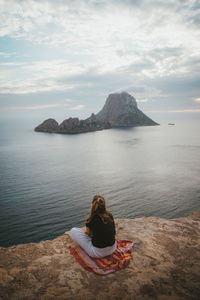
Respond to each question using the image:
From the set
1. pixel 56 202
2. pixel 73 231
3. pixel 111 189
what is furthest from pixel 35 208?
pixel 73 231

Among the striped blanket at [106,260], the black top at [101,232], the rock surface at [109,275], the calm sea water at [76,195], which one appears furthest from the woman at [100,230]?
the calm sea water at [76,195]

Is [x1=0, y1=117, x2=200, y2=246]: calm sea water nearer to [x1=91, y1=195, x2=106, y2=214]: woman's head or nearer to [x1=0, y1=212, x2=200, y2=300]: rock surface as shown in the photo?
[x1=0, y1=212, x2=200, y2=300]: rock surface

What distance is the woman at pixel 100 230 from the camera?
7.94 m

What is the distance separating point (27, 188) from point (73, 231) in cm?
3115

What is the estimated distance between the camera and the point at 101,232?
7.98 metres

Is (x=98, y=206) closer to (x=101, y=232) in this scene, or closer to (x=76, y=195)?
(x=101, y=232)

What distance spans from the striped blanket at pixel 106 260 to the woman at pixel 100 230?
0.23 m

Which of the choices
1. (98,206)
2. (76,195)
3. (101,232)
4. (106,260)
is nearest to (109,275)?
(106,260)

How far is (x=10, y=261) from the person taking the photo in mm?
8438

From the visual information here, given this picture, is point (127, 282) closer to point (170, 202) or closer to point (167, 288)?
point (167, 288)

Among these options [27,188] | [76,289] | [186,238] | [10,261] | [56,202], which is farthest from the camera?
[27,188]

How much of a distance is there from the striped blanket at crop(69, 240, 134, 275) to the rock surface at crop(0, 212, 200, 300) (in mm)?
184

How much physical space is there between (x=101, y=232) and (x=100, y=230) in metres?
0.11

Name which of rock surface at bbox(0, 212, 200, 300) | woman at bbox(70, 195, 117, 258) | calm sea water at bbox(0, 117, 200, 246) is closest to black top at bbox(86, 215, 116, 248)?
woman at bbox(70, 195, 117, 258)
